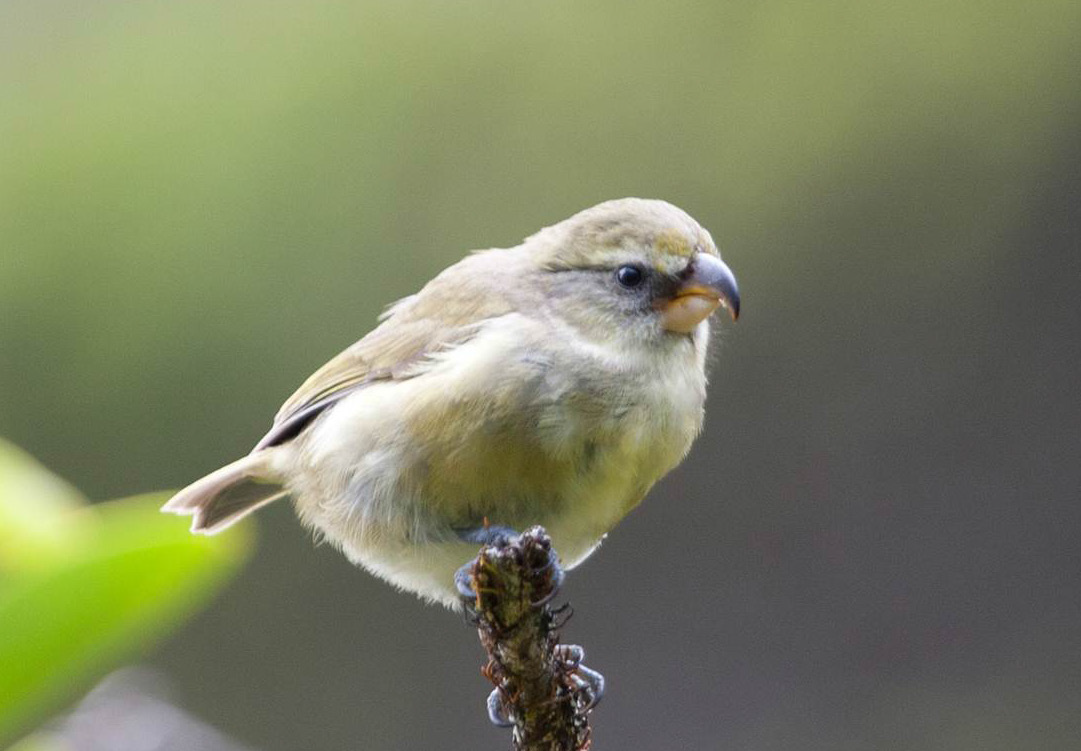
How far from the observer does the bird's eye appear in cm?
343

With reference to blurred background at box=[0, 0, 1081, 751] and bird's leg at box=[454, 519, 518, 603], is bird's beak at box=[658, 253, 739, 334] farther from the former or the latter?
blurred background at box=[0, 0, 1081, 751]

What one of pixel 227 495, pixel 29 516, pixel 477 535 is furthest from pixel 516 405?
pixel 29 516

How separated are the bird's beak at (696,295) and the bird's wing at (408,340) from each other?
457 millimetres

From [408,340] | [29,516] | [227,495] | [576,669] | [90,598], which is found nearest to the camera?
[90,598]

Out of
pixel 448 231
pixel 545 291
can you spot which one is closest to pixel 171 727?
pixel 545 291

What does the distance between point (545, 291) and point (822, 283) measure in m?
3.32

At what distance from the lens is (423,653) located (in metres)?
6.55

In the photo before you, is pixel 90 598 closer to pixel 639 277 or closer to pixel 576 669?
pixel 576 669

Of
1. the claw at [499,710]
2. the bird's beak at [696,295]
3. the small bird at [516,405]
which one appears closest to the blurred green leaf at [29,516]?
the claw at [499,710]

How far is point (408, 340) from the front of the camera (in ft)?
11.9

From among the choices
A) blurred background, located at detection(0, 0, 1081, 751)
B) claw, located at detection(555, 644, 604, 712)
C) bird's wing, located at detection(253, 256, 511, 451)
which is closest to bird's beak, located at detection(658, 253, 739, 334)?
bird's wing, located at detection(253, 256, 511, 451)

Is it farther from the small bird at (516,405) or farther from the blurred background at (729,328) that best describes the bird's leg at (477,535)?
the blurred background at (729,328)

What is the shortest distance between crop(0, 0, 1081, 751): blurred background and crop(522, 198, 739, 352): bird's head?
2699mm

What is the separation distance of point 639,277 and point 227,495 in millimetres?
1472
